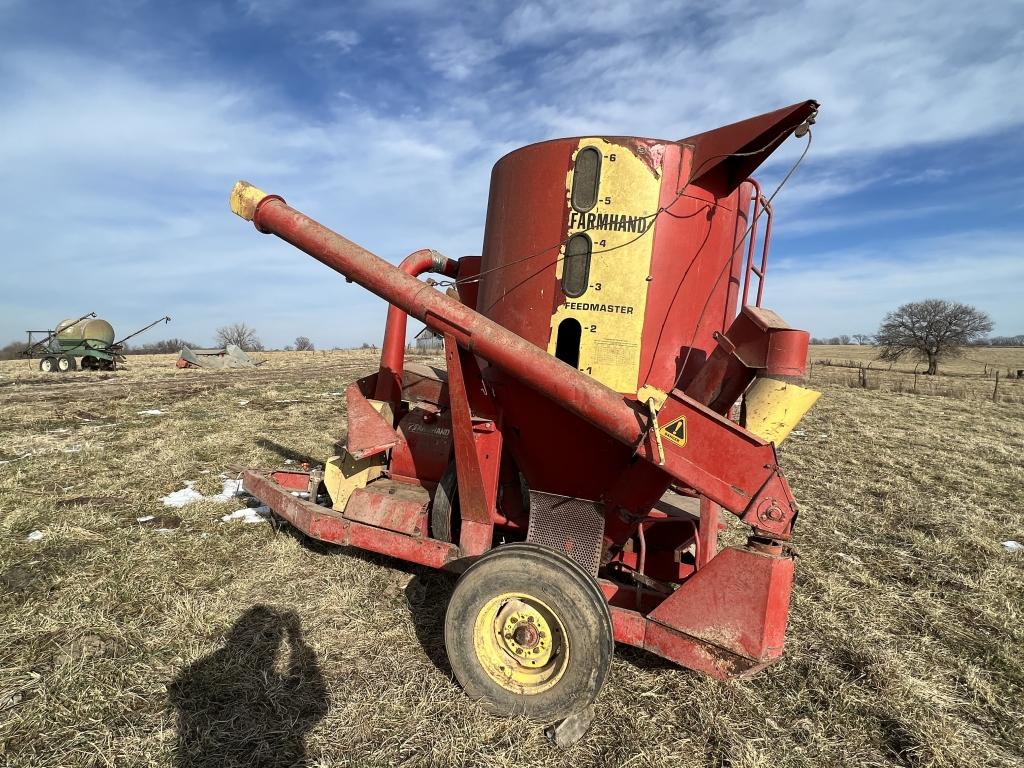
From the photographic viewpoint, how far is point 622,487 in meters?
3.23

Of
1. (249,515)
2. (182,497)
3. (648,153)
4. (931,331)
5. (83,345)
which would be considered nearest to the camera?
(648,153)

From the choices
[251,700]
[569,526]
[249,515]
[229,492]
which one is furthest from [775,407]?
[229,492]

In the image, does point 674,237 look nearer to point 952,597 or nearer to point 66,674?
point 952,597

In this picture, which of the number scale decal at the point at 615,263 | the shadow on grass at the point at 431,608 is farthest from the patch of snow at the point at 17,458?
the number scale decal at the point at 615,263

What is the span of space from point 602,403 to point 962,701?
2769 millimetres

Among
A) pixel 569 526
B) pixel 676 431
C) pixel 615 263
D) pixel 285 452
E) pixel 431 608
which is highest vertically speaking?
pixel 615 263

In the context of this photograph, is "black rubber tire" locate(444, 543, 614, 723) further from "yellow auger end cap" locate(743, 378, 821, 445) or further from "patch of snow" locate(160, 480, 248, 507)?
"patch of snow" locate(160, 480, 248, 507)

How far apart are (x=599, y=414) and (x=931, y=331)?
47.8 metres

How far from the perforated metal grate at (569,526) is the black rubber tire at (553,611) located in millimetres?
472

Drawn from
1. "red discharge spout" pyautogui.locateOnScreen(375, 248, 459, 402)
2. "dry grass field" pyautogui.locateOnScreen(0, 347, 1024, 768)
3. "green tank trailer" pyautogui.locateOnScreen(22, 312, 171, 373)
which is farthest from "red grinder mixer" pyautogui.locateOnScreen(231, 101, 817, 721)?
"green tank trailer" pyautogui.locateOnScreen(22, 312, 171, 373)

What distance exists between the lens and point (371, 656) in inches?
127

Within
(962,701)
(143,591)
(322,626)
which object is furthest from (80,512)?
(962,701)

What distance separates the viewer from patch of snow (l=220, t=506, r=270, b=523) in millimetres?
5252

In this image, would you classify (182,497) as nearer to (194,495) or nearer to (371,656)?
(194,495)
